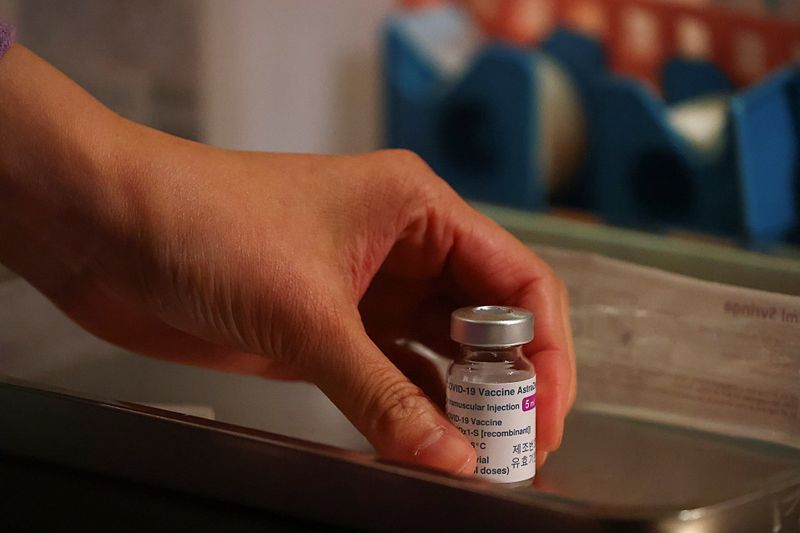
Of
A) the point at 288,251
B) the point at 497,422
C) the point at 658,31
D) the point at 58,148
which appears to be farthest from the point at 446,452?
the point at 658,31

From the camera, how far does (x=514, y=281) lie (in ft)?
2.01

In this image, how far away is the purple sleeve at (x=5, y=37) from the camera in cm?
53

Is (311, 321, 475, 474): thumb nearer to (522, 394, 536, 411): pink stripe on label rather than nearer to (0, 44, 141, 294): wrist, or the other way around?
(522, 394, 536, 411): pink stripe on label

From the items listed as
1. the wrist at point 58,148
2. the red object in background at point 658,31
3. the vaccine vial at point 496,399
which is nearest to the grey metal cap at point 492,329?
the vaccine vial at point 496,399

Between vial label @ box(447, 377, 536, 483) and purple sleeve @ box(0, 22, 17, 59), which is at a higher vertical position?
purple sleeve @ box(0, 22, 17, 59)

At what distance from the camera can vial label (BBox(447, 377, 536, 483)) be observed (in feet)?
1.54

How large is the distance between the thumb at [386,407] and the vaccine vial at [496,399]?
0.01m

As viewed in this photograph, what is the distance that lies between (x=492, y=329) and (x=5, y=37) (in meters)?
0.32

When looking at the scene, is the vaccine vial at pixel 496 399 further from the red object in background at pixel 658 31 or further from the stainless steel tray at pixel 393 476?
the red object in background at pixel 658 31

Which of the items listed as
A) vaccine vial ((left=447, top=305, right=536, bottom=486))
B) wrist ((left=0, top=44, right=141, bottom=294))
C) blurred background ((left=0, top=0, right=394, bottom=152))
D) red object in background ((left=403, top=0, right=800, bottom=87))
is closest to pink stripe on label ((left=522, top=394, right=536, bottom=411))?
vaccine vial ((left=447, top=305, right=536, bottom=486))

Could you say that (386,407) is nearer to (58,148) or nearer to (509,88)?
(58,148)

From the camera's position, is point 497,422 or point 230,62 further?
point 230,62

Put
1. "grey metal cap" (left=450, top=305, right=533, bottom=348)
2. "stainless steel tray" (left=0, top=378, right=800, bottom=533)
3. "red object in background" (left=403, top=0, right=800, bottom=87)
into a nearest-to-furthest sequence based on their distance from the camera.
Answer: "stainless steel tray" (left=0, top=378, right=800, bottom=533), "grey metal cap" (left=450, top=305, right=533, bottom=348), "red object in background" (left=403, top=0, right=800, bottom=87)

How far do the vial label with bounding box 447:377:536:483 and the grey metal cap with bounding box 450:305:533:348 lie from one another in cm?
2
